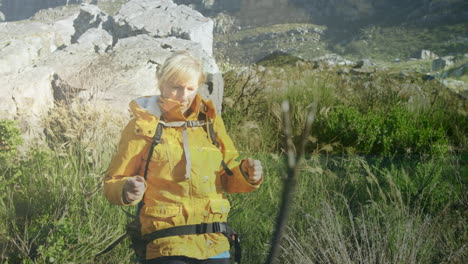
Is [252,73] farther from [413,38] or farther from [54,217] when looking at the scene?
[54,217]

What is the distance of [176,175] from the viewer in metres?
1.53

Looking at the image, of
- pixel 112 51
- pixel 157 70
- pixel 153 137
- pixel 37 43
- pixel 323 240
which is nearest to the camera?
pixel 153 137

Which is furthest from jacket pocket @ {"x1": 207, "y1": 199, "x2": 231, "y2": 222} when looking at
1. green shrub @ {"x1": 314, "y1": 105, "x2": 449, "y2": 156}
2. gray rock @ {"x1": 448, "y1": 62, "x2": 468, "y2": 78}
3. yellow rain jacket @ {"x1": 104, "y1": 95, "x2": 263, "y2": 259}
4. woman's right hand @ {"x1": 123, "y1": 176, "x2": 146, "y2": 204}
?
gray rock @ {"x1": 448, "y1": 62, "x2": 468, "y2": 78}

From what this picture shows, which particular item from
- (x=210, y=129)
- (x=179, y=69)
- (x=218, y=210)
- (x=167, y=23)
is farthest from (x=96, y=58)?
(x=218, y=210)

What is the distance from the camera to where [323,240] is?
208 cm

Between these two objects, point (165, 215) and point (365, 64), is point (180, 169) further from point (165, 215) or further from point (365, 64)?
point (365, 64)

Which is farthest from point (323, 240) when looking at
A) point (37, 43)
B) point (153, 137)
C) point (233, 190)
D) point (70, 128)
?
point (37, 43)

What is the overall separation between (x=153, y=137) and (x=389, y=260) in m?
1.35

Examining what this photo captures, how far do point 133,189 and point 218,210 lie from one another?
1.06 feet

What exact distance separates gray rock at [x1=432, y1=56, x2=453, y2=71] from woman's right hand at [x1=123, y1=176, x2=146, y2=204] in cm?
116

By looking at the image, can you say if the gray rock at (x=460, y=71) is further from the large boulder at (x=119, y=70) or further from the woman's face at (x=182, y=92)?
the woman's face at (x=182, y=92)

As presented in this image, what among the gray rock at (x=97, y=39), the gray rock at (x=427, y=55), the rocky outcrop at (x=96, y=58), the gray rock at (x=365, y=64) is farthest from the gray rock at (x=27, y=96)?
the gray rock at (x=427, y=55)

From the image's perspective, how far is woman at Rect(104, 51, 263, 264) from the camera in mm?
1498

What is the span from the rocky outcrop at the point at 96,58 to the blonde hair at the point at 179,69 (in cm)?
8
